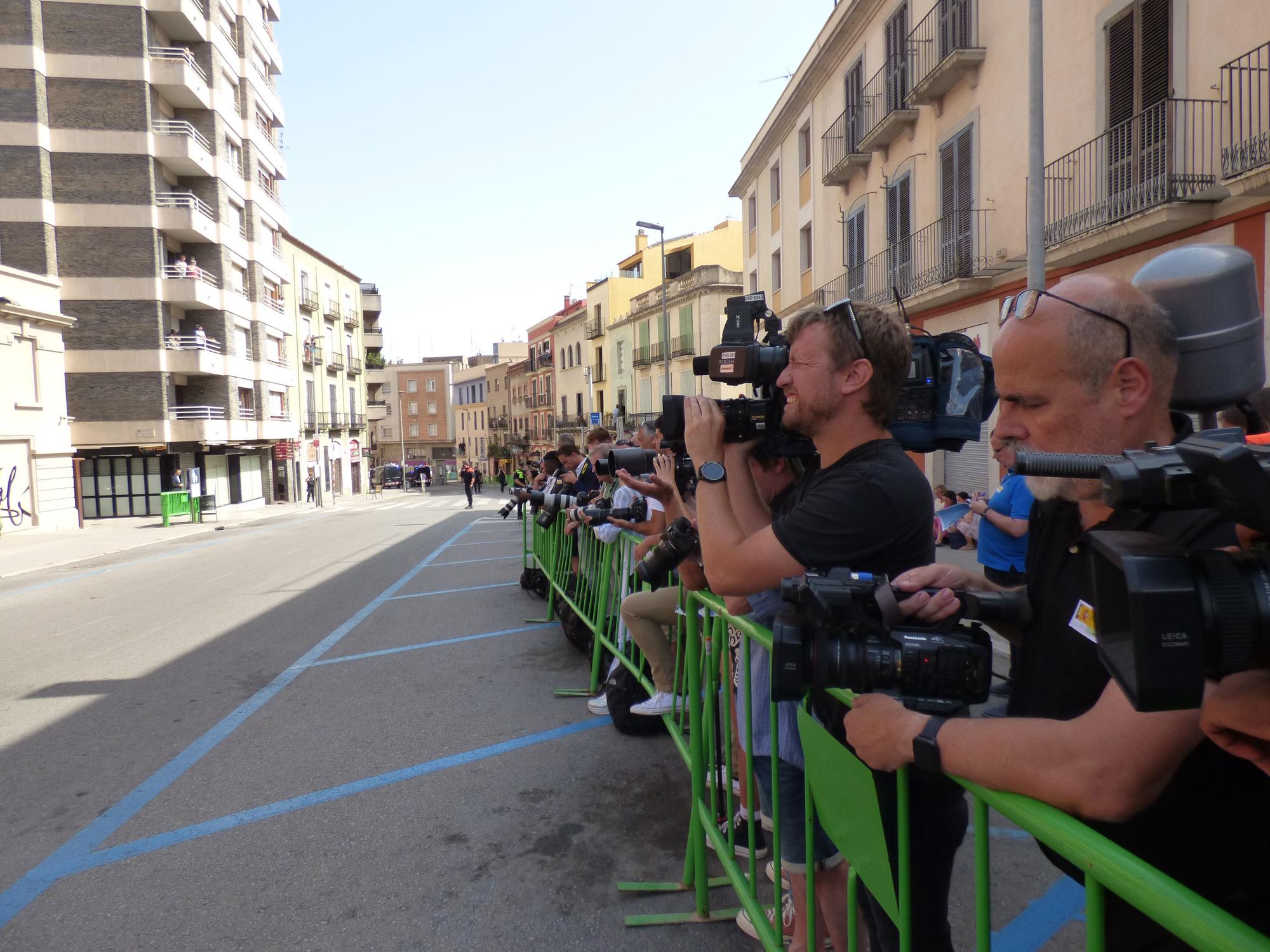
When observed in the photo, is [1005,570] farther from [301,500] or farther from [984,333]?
[301,500]

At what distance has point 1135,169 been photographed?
30.2 feet

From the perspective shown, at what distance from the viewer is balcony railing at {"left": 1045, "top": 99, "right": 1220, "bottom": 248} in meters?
8.39

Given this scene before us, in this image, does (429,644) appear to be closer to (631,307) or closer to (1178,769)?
(1178,769)

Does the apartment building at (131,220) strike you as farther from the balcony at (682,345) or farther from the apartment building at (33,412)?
the balcony at (682,345)

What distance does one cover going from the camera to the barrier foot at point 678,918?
269cm

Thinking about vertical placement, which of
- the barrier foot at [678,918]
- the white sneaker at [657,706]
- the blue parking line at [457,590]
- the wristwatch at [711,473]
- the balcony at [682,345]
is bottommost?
the blue parking line at [457,590]

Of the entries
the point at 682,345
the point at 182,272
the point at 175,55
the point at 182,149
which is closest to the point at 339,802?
the point at 182,272

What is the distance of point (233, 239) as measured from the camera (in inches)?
1246

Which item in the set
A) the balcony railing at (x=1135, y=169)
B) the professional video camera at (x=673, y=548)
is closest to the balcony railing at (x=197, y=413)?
the balcony railing at (x=1135, y=169)

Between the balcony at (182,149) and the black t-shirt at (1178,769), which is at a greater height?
the balcony at (182,149)

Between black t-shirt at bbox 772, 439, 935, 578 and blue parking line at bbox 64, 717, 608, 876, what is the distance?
2.80 metres

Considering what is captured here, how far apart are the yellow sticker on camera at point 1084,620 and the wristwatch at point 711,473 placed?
3.54ft

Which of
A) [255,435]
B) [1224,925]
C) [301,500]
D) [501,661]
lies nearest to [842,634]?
[1224,925]

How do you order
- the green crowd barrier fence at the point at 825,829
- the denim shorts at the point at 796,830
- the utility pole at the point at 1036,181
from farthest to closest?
1. the utility pole at the point at 1036,181
2. the denim shorts at the point at 796,830
3. the green crowd barrier fence at the point at 825,829
